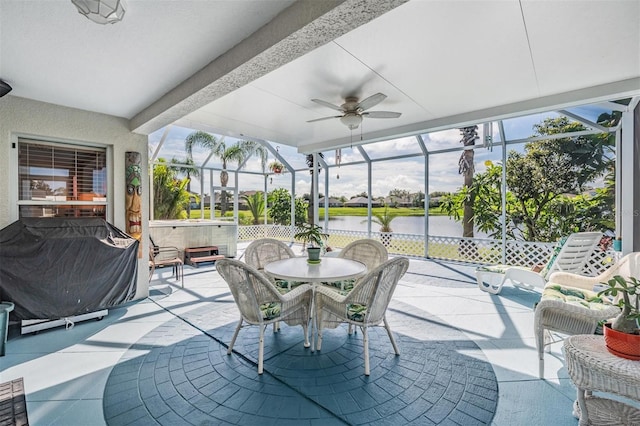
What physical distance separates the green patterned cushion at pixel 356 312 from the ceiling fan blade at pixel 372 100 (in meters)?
2.52

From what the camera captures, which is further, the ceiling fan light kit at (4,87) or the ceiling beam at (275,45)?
the ceiling fan light kit at (4,87)

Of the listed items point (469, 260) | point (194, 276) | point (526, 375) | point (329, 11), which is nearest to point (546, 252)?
point (469, 260)

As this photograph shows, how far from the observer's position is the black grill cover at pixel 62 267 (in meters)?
3.12

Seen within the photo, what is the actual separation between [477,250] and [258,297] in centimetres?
667

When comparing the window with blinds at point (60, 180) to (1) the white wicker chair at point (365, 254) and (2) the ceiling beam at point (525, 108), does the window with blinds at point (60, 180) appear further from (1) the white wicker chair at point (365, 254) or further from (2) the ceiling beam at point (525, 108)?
(2) the ceiling beam at point (525, 108)

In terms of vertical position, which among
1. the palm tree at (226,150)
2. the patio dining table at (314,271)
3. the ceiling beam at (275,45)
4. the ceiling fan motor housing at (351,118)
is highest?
the palm tree at (226,150)

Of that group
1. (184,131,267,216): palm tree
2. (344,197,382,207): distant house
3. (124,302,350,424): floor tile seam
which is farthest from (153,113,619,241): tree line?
(184,131,267,216): palm tree

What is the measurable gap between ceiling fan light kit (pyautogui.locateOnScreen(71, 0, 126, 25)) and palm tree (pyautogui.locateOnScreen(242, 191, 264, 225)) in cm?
1139

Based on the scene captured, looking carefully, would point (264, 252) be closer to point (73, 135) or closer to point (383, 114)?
point (383, 114)

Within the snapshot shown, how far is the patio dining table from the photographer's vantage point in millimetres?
2672

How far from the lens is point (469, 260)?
24.5ft

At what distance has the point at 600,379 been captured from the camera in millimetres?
1606

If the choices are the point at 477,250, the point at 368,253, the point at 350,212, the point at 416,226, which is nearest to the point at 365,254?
the point at 368,253

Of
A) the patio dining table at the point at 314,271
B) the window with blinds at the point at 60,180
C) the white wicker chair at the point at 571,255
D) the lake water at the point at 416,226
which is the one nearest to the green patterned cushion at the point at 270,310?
the patio dining table at the point at 314,271
